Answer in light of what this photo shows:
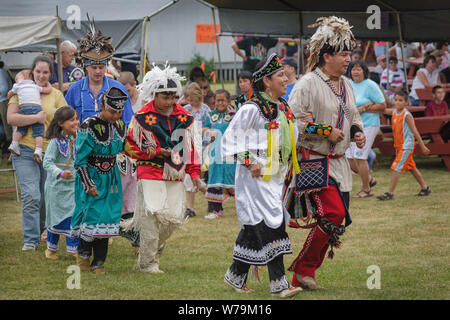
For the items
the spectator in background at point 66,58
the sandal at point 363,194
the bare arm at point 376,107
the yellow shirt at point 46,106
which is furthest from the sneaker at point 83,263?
the bare arm at point 376,107

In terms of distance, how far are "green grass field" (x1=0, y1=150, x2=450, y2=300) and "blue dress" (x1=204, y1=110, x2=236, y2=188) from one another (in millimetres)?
520

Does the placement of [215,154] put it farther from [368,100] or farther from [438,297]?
[438,297]

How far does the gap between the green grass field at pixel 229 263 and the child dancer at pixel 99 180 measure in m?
0.29

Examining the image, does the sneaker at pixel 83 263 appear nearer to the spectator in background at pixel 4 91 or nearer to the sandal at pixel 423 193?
the sandal at pixel 423 193

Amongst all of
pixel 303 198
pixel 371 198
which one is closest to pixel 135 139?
pixel 303 198

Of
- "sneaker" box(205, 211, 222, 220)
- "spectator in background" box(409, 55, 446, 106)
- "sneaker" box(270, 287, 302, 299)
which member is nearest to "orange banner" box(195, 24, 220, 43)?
"spectator in background" box(409, 55, 446, 106)

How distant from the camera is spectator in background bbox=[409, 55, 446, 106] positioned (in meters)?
16.0

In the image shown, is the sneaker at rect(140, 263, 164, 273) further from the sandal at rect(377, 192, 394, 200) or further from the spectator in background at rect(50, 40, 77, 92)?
the sandal at rect(377, 192, 394, 200)

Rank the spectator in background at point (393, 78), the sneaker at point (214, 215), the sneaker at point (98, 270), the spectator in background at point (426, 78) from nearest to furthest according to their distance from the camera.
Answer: the sneaker at point (98, 270) → the sneaker at point (214, 215) → the spectator in background at point (426, 78) → the spectator in background at point (393, 78)

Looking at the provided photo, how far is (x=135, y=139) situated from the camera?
6527mm

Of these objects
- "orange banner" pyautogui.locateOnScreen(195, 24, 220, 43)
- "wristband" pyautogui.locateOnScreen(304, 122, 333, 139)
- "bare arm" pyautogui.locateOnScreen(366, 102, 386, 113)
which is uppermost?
"orange banner" pyautogui.locateOnScreen(195, 24, 220, 43)

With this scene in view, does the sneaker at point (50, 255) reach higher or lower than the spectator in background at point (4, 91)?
lower

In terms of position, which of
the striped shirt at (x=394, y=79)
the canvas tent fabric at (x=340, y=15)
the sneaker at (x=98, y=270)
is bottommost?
the sneaker at (x=98, y=270)

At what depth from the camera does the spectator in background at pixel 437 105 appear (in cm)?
1385
